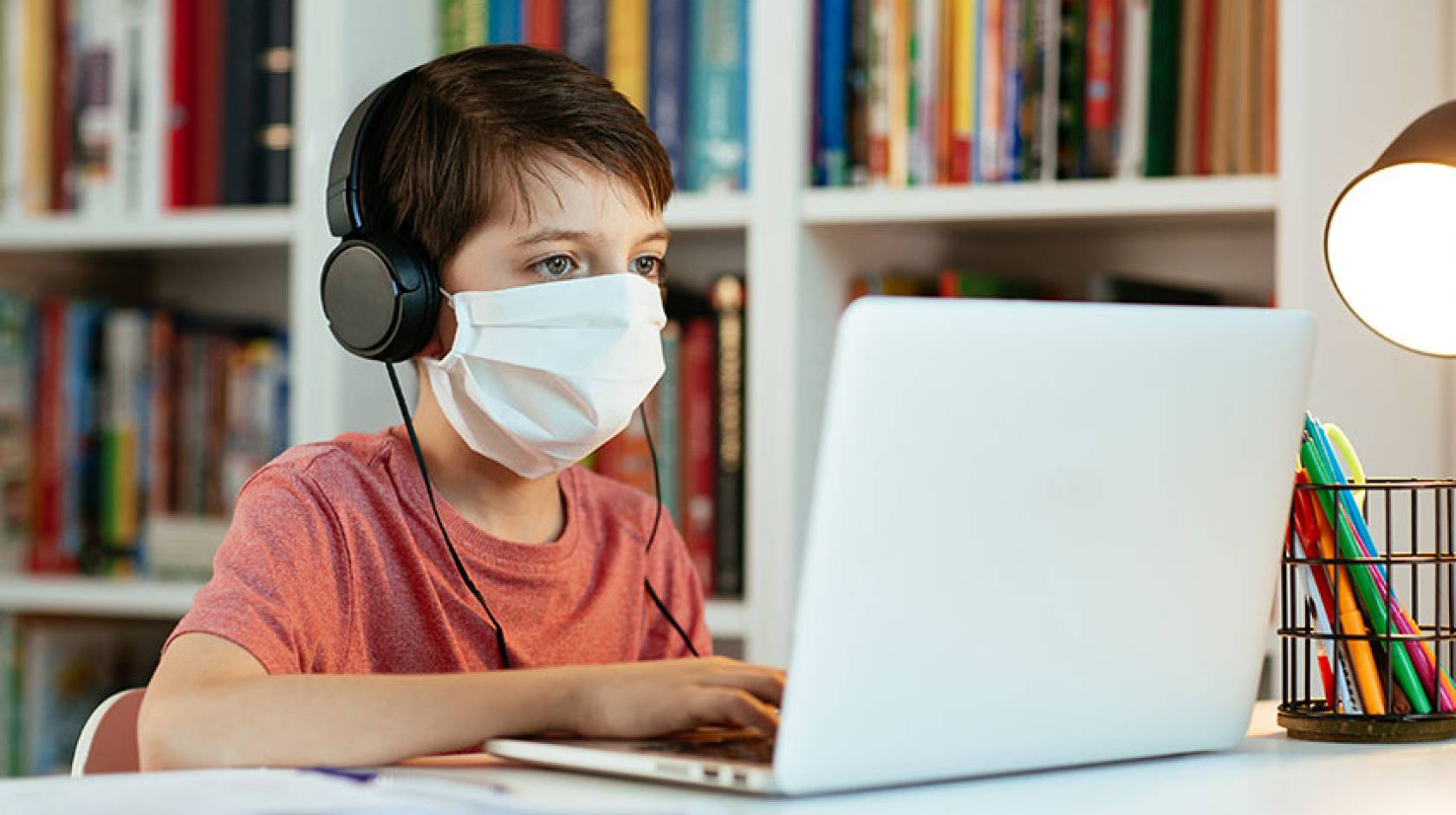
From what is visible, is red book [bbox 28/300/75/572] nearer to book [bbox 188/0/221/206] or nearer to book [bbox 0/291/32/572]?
book [bbox 0/291/32/572]

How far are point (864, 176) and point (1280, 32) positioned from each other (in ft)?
1.39

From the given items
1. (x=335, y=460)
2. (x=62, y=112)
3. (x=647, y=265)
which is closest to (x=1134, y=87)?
(x=647, y=265)

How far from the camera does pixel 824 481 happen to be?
69 centimetres

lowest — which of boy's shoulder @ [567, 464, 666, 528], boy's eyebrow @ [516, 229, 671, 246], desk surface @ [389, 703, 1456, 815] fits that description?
desk surface @ [389, 703, 1456, 815]

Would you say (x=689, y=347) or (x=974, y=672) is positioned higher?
(x=689, y=347)

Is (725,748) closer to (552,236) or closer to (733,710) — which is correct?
(733,710)

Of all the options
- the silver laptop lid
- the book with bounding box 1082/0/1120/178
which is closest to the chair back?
the silver laptop lid

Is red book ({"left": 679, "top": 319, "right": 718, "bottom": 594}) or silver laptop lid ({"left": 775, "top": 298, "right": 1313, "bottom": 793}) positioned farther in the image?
red book ({"left": 679, "top": 319, "right": 718, "bottom": 594})

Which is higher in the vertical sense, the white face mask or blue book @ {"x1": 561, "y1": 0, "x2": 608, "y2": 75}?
blue book @ {"x1": 561, "y1": 0, "x2": 608, "y2": 75}

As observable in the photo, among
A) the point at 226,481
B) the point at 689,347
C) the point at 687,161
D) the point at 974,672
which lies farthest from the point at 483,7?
the point at 974,672

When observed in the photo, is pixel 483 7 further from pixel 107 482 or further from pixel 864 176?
pixel 107 482

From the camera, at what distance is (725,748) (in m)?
0.79

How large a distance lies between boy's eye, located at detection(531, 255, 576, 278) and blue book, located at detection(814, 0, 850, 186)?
0.63 metres

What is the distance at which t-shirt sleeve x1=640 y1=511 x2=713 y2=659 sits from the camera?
1329 millimetres
